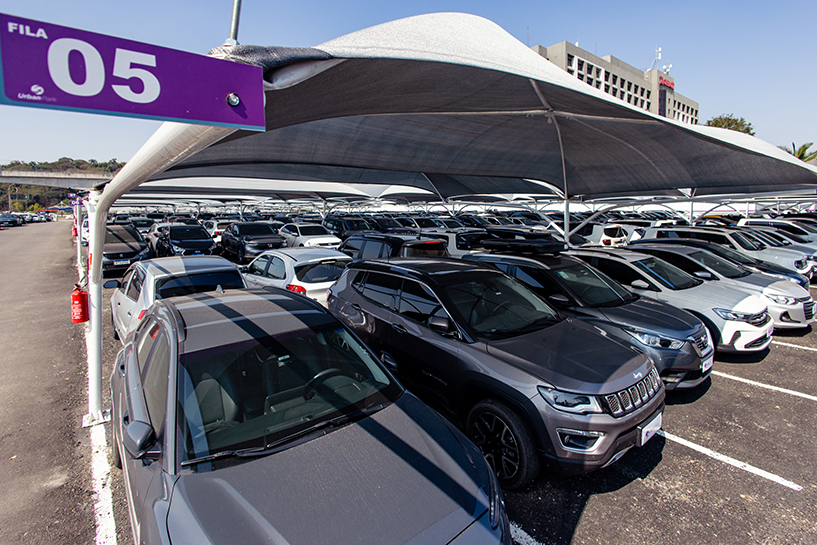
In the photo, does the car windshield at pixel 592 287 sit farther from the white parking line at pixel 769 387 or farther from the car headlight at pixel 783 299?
the car headlight at pixel 783 299

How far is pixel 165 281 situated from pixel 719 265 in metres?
10.0

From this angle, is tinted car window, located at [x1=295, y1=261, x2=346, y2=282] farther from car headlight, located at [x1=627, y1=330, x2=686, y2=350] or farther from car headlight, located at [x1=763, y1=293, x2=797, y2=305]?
car headlight, located at [x1=763, y1=293, x2=797, y2=305]

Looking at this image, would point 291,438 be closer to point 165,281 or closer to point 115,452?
point 115,452

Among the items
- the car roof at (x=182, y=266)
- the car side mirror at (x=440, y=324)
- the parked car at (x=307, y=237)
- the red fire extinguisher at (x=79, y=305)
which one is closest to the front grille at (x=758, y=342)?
the car side mirror at (x=440, y=324)

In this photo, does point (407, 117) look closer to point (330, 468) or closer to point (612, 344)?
point (612, 344)

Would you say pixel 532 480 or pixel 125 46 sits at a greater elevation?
pixel 125 46

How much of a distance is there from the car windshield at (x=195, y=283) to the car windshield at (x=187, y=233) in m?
10.5

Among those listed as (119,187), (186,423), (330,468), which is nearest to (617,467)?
(330,468)

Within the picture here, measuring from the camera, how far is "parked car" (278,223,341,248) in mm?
14812

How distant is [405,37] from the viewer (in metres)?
3.44

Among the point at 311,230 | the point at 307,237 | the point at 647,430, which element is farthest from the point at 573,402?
the point at 311,230

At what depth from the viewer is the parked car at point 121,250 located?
12867 millimetres

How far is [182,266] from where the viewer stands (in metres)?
5.78

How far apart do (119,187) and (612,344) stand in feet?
16.9
